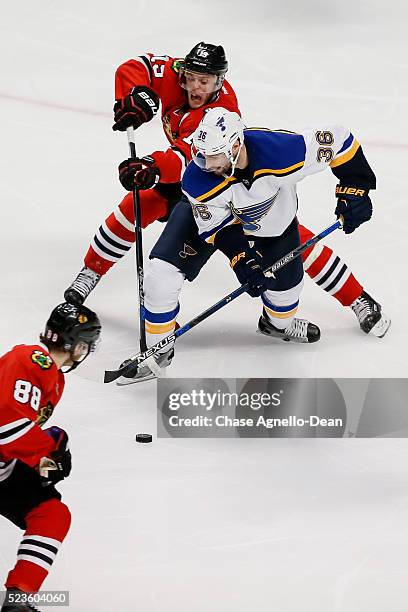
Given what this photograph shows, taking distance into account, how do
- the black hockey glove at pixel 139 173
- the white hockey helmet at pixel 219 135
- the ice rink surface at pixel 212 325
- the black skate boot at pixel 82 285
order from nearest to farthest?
the ice rink surface at pixel 212 325, the white hockey helmet at pixel 219 135, the black hockey glove at pixel 139 173, the black skate boot at pixel 82 285

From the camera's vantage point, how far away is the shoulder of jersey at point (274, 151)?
3527 mm

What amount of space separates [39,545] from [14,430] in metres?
0.27

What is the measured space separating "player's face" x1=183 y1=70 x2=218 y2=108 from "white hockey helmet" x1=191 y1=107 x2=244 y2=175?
0.49m

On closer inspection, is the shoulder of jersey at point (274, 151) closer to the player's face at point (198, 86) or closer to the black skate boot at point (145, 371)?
the player's face at point (198, 86)

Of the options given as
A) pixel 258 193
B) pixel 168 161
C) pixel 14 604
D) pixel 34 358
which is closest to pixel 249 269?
pixel 258 193

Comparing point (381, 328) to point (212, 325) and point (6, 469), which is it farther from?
point (6, 469)

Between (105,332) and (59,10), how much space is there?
11.0 ft

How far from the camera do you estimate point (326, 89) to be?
6242 mm

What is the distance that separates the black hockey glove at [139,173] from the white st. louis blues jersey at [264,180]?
0.29 meters

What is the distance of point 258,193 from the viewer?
359cm

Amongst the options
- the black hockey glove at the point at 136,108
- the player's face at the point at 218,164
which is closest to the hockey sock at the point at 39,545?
the player's face at the point at 218,164

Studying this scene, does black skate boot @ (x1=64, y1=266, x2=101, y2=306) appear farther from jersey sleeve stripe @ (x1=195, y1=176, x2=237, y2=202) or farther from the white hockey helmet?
the white hockey helmet

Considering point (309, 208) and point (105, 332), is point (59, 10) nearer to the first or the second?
point (309, 208)

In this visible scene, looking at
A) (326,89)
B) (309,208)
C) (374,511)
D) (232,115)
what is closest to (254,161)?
(232,115)
